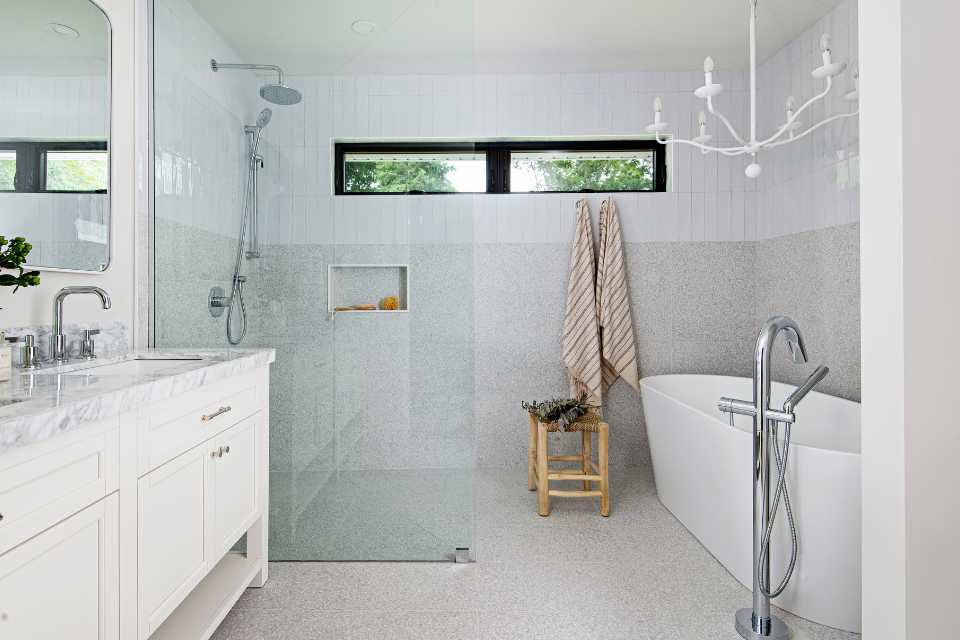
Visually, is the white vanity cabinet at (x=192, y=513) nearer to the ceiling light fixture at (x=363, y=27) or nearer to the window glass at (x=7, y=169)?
the window glass at (x=7, y=169)

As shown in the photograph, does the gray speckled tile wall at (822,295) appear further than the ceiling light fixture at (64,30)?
Yes

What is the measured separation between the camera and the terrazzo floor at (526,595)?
5.68ft

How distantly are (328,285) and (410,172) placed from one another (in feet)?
1.93

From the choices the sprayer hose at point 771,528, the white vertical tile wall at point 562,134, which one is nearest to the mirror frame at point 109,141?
the white vertical tile wall at point 562,134

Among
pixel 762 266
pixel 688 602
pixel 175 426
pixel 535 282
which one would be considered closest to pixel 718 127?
pixel 762 266

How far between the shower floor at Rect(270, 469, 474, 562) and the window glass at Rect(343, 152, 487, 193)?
3.96 feet

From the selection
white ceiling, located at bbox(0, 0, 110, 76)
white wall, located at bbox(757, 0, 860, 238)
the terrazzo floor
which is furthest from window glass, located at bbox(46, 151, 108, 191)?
white wall, located at bbox(757, 0, 860, 238)

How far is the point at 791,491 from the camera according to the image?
5.87 ft

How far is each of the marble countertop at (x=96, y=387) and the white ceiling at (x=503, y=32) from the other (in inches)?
49.3

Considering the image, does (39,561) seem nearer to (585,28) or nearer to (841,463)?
(841,463)

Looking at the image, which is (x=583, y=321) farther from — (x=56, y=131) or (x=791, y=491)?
(x=56, y=131)

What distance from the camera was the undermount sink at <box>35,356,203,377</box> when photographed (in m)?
1.46

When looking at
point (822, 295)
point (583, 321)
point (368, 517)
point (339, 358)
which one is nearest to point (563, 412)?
point (583, 321)

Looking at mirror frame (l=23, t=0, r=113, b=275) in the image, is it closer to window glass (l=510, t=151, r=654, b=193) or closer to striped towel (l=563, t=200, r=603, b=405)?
window glass (l=510, t=151, r=654, b=193)
